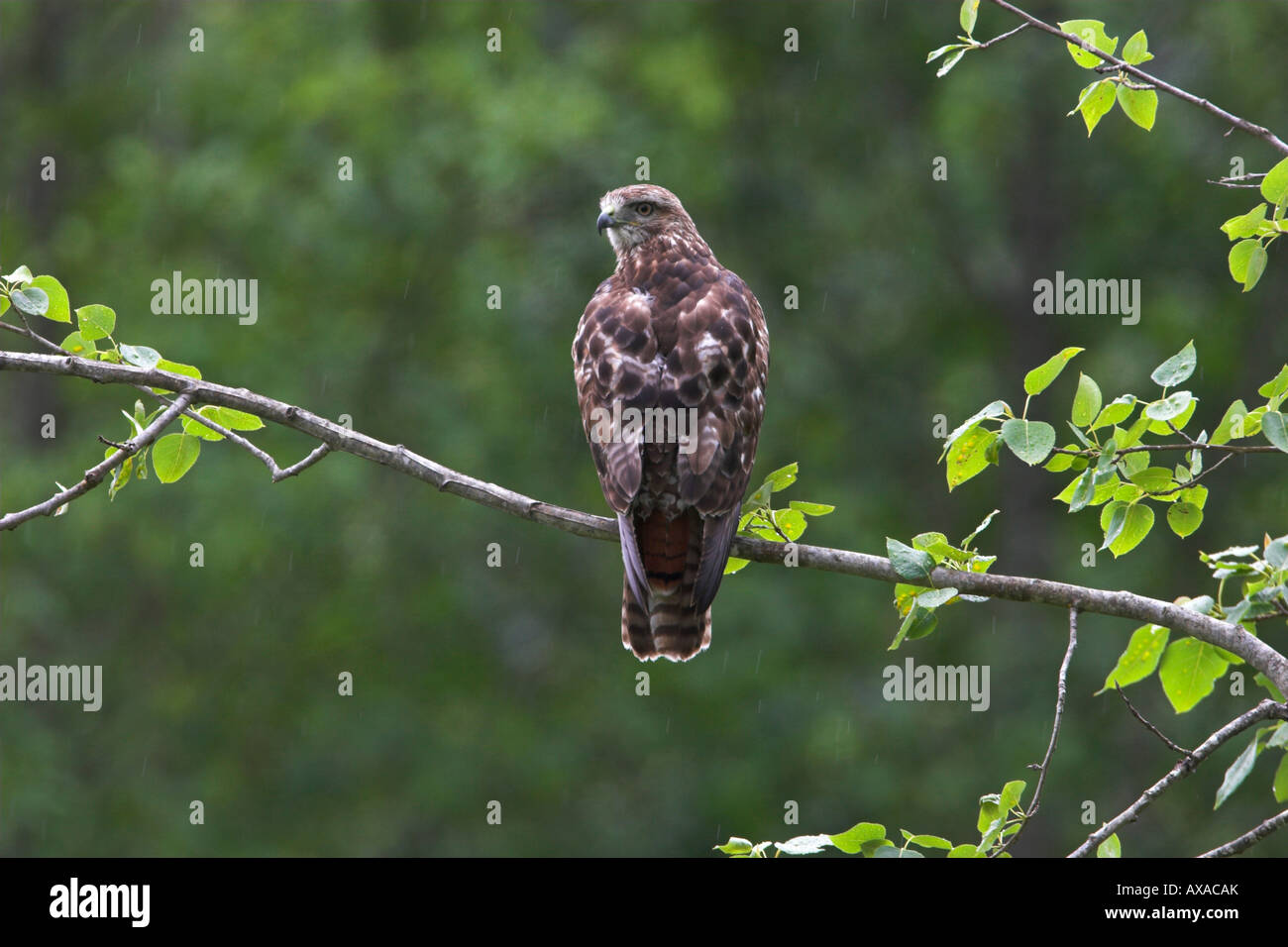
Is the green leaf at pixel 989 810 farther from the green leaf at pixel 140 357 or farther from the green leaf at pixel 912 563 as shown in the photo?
the green leaf at pixel 140 357

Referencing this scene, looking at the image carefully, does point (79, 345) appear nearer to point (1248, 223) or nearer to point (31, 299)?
point (31, 299)

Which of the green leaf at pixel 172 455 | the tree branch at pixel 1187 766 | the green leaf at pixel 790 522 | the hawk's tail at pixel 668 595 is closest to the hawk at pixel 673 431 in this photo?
the hawk's tail at pixel 668 595

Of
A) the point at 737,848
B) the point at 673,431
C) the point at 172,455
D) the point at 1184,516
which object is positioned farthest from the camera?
the point at 673,431

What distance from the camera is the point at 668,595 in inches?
188

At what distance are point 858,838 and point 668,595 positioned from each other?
1.86m

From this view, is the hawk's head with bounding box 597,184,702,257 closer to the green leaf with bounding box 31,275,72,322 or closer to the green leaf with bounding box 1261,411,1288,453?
the green leaf with bounding box 31,275,72,322

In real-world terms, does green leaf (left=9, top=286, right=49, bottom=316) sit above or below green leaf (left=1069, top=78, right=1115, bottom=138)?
below

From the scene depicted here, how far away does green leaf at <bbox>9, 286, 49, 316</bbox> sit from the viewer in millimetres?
3467

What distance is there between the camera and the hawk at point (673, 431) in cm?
450

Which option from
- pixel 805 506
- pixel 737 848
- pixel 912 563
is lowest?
pixel 737 848

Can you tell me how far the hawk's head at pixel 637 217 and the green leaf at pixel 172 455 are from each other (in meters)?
A: 2.58

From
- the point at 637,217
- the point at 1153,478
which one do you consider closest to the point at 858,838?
the point at 1153,478

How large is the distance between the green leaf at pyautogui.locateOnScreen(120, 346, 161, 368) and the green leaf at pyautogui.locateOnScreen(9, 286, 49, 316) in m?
0.22

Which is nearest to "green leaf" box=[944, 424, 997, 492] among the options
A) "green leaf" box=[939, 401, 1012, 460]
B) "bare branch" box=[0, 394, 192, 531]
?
"green leaf" box=[939, 401, 1012, 460]
